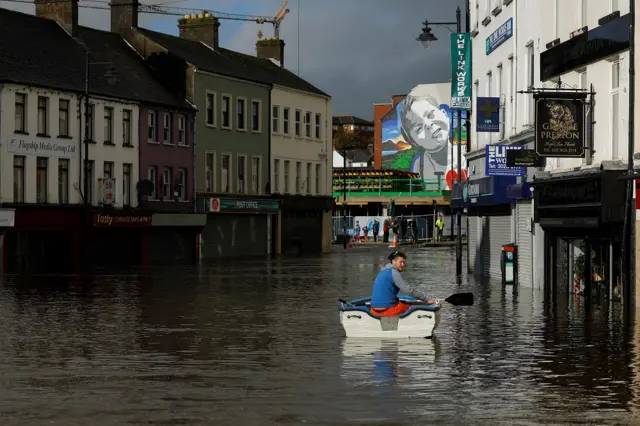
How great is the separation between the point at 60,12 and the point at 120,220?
11.2m

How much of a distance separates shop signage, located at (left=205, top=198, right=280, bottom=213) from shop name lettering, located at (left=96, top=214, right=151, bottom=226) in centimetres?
704

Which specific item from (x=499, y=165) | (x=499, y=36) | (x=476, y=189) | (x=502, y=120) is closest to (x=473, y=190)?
(x=476, y=189)

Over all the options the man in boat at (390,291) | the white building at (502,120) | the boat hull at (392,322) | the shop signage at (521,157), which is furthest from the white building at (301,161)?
the man in boat at (390,291)

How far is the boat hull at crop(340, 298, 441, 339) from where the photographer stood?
21562mm

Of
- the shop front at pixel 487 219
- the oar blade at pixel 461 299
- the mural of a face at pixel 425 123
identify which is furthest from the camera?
the mural of a face at pixel 425 123

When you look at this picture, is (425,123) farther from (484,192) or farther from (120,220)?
(484,192)

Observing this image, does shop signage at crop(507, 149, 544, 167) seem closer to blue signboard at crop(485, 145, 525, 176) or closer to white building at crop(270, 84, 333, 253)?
blue signboard at crop(485, 145, 525, 176)

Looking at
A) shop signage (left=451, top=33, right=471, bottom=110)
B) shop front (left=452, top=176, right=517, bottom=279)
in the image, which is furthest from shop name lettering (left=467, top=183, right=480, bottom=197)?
shop signage (left=451, top=33, right=471, bottom=110)

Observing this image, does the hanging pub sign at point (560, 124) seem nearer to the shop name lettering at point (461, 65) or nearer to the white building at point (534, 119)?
the white building at point (534, 119)

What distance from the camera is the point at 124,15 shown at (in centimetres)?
7219

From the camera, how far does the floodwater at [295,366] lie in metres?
13.6

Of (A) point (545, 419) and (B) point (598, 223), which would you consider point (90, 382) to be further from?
(B) point (598, 223)

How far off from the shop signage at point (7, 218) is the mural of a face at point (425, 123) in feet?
283

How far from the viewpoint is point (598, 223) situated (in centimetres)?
2923
